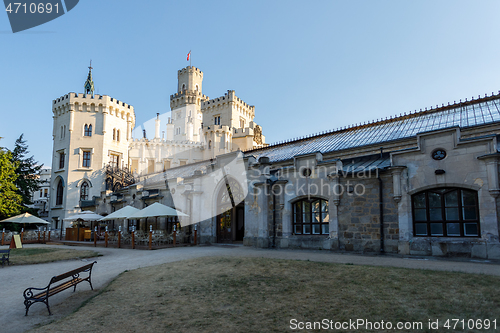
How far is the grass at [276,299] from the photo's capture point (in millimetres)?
5430

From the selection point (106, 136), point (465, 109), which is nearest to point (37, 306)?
point (465, 109)

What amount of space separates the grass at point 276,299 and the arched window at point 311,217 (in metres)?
5.49

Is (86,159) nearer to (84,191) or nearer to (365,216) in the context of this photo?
(84,191)

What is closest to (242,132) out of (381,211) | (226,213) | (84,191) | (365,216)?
(84,191)

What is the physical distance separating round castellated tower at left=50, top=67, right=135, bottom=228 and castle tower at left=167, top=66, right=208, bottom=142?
2814 centimetres

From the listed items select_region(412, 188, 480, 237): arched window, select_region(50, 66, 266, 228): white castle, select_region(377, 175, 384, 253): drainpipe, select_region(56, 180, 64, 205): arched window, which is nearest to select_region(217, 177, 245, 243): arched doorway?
select_region(377, 175, 384, 253): drainpipe

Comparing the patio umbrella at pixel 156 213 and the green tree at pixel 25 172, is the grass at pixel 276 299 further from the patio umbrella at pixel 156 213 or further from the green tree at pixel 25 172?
the green tree at pixel 25 172

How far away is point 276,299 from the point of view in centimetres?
660

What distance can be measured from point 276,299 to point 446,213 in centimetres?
838

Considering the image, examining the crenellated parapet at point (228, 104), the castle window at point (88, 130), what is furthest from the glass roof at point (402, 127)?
the crenellated parapet at point (228, 104)

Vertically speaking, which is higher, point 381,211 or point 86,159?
point 86,159

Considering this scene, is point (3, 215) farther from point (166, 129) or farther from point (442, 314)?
point (166, 129)

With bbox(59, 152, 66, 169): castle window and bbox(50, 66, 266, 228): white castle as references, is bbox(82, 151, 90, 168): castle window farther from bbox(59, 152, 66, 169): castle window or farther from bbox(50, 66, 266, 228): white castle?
bbox(59, 152, 66, 169): castle window

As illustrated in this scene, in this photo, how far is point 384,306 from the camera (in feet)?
19.0
